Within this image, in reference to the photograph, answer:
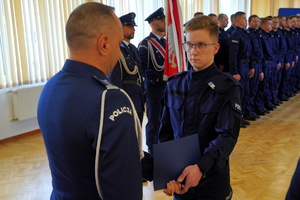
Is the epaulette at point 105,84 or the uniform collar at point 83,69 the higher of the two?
the uniform collar at point 83,69

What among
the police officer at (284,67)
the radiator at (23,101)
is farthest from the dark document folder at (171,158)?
the police officer at (284,67)

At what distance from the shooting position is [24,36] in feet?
15.2

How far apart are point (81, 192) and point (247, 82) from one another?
482 centimetres

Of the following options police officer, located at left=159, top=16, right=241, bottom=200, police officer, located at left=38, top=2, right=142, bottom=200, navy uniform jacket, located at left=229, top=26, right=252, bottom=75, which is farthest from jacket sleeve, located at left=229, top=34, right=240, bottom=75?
police officer, located at left=38, top=2, right=142, bottom=200

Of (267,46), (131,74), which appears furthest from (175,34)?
(267,46)

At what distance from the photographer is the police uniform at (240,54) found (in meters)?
4.97

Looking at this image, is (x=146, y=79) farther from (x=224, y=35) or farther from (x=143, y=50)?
(x=224, y=35)

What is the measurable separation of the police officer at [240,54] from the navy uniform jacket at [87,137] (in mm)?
4221

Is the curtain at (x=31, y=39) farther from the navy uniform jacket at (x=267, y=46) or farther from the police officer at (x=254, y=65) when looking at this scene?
the navy uniform jacket at (x=267, y=46)

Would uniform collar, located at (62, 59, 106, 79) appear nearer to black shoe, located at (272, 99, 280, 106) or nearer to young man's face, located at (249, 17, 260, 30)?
young man's face, located at (249, 17, 260, 30)

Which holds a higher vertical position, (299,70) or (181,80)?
(181,80)

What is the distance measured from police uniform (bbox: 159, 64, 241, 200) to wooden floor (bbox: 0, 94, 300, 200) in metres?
1.47

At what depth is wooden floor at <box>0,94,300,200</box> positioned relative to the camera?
9.80 feet

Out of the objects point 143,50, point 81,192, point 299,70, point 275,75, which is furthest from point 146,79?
point 299,70
